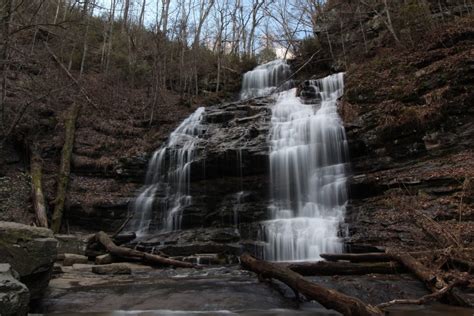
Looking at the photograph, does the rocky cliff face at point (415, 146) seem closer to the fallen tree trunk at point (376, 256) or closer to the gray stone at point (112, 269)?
the fallen tree trunk at point (376, 256)

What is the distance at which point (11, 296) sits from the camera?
13.5ft

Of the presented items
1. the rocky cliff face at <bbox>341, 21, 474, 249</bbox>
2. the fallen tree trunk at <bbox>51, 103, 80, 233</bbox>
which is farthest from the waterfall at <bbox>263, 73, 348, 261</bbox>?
the fallen tree trunk at <bbox>51, 103, 80, 233</bbox>

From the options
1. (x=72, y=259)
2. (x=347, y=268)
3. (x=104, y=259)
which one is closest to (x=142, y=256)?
(x=104, y=259)

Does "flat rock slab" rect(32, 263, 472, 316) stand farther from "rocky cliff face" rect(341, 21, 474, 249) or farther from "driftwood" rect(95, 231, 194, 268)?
"rocky cliff face" rect(341, 21, 474, 249)

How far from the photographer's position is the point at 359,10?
1939 centimetres

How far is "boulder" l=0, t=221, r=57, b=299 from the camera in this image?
5.50m

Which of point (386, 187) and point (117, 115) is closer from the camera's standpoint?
point (386, 187)

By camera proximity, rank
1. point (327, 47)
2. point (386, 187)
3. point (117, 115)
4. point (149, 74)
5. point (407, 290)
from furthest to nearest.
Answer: point (149, 74)
point (327, 47)
point (117, 115)
point (386, 187)
point (407, 290)

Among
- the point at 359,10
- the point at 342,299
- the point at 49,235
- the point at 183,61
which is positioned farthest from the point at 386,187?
the point at 183,61

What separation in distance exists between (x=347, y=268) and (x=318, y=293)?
83.8 inches

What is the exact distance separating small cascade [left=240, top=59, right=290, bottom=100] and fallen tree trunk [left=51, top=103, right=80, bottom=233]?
894cm

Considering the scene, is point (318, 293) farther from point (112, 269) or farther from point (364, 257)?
point (112, 269)

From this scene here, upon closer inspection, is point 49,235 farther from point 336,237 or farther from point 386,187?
point 386,187

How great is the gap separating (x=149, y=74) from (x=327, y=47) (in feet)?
34.3
